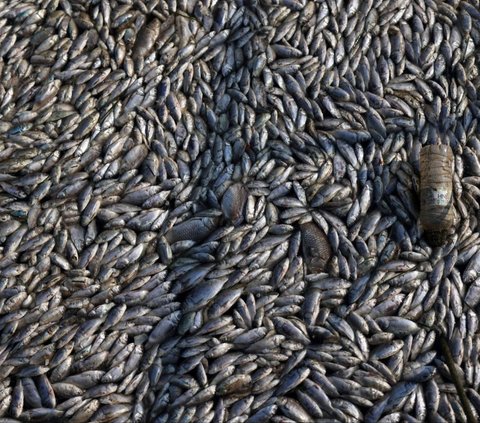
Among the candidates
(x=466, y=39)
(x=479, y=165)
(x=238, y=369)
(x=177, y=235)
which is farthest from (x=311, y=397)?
(x=466, y=39)

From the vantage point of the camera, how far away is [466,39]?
5656 millimetres

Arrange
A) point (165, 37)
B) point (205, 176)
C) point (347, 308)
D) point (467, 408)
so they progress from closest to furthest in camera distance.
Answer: point (467, 408)
point (347, 308)
point (205, 176)
point (165, 37)

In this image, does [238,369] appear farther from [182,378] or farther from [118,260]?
[118,260]

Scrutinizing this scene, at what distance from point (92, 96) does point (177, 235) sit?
121 cm

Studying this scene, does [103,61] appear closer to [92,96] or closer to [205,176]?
[92,96]

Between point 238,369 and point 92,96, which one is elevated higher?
point 92,96

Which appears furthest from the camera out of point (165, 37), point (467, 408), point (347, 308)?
point (165, 37)

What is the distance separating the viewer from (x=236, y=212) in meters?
4.96

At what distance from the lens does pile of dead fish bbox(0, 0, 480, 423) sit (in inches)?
177

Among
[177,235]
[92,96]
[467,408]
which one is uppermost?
[92,96]

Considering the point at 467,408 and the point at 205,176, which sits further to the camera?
the point at 205,176

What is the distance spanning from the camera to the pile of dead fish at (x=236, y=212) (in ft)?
14.8

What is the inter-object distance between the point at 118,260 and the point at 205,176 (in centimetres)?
83

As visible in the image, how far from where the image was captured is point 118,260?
482 cm
